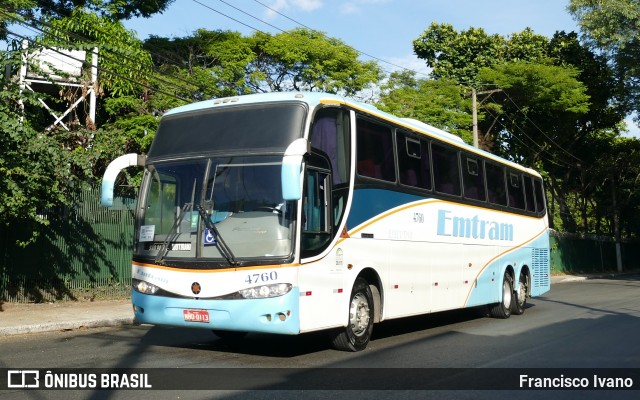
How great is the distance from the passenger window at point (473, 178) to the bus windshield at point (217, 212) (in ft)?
20.7

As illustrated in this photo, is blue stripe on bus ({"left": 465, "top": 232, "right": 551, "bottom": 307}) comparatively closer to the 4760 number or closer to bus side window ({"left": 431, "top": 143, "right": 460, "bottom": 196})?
bus side window ({"left": 431, "top": 143, "right": 460, "bottom": 196})

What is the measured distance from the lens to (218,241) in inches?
353

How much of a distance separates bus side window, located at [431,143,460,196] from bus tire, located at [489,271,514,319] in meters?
3.65

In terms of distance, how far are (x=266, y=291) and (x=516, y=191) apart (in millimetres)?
10259

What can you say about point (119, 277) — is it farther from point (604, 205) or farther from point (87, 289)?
point (604, 205)

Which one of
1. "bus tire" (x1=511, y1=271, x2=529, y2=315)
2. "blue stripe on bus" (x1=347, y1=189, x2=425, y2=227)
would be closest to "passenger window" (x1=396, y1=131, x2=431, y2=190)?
"blue stripe on bus" (x1=347, y1=189, x2=425, y2=227)

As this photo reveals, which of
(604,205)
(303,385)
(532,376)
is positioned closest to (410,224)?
(532,376)

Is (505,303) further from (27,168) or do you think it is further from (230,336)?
(27,168)

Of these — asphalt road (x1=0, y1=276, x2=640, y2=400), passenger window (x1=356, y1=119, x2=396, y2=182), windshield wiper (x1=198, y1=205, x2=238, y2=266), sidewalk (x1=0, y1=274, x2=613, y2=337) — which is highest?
passenger window (x1=356, y1=119, x2=396, y2=182)

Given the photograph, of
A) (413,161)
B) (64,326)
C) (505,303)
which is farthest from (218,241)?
(505,303)

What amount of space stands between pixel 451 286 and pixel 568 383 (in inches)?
210

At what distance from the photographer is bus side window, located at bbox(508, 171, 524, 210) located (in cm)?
1695

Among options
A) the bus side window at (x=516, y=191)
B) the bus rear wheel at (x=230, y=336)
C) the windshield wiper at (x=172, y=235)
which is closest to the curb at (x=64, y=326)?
the bus rear wheel at (x=230, y=336)

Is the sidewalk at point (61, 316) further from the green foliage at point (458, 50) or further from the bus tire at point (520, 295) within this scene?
the green foliage at point (458, 50)
